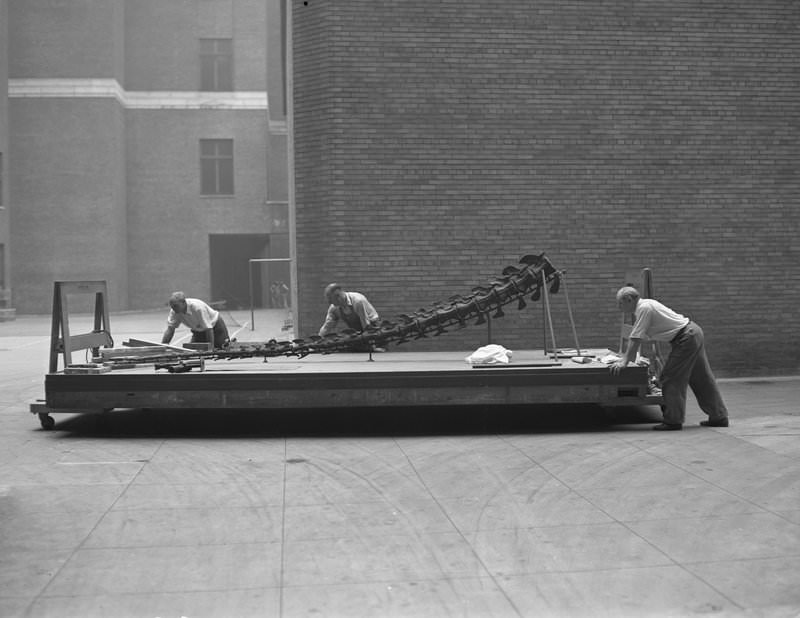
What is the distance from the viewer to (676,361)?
10766mm

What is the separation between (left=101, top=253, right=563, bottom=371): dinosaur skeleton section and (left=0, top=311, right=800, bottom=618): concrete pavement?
0.84 meters

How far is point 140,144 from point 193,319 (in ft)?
109

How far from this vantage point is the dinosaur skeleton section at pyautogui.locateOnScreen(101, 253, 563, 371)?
11938 mm

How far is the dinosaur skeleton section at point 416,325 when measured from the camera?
470 inches

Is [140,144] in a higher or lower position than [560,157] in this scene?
higher

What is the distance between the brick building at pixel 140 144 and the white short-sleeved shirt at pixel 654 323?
3215cm

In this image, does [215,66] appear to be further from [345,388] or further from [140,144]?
[345,388]

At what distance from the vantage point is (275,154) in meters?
45.2

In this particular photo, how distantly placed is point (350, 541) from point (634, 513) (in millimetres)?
2077

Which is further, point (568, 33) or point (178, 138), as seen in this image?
point (178, 138)

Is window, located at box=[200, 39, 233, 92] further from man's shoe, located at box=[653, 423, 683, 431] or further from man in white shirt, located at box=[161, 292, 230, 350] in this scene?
man's shoe, located at box=[653, 423, 683, 431]

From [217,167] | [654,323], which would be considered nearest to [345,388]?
[654,323]

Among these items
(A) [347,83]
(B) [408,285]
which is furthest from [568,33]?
(B) [408,285]

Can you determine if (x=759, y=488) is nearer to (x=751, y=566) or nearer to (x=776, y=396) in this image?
(x=751, y=566)
